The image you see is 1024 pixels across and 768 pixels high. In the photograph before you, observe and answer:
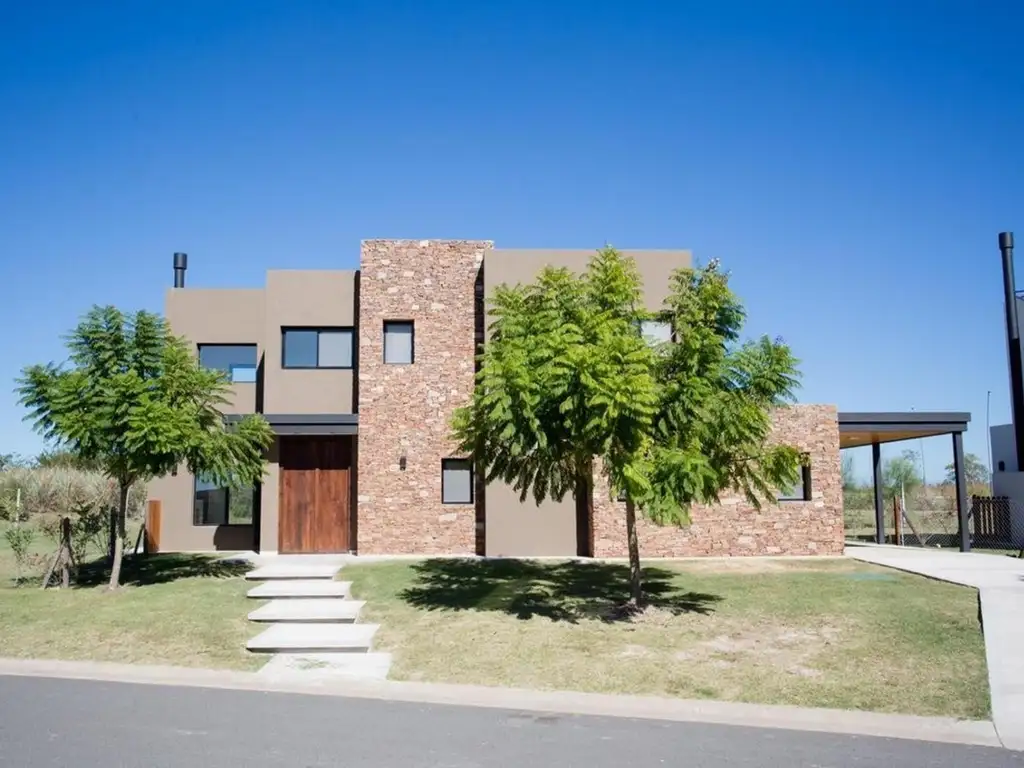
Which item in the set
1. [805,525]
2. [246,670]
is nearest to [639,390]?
[246,670]

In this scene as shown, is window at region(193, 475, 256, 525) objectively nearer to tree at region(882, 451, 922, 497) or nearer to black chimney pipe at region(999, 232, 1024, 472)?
black chimney pipe at region(999, 232, 1024, 472)

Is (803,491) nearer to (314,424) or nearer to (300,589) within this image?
(314,424)

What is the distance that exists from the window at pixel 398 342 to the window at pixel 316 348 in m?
Result: 1.65

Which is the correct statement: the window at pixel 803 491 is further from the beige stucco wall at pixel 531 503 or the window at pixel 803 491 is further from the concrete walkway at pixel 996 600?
the beige stucco wall at pixel 531 503

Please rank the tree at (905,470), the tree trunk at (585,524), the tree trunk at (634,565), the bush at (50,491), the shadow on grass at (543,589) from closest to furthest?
1. the tree trunk at (634,565)
2. the shadow on grass at (543,589)
3. the tree trunk at (585,524)
4. the bush at (50,491)
5. the tree at (905,470)

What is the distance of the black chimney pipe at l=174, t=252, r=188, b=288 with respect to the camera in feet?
81.2

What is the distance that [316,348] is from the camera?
867 inches

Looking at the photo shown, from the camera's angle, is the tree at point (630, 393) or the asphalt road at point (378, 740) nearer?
the asphalt road at point (378, 740)

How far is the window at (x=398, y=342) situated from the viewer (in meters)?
20.9

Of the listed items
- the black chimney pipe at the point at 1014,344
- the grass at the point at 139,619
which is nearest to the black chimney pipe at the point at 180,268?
the grass at the point at 139,619

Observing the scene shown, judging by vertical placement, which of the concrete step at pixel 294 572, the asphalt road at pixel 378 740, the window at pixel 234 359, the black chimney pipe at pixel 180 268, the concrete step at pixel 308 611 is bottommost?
the asphalt road at pixel 378 740

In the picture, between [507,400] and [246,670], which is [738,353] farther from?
[246,670]

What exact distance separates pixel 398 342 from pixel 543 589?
25.3 ft

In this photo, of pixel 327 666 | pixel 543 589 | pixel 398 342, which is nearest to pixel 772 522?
pixel 543 589
